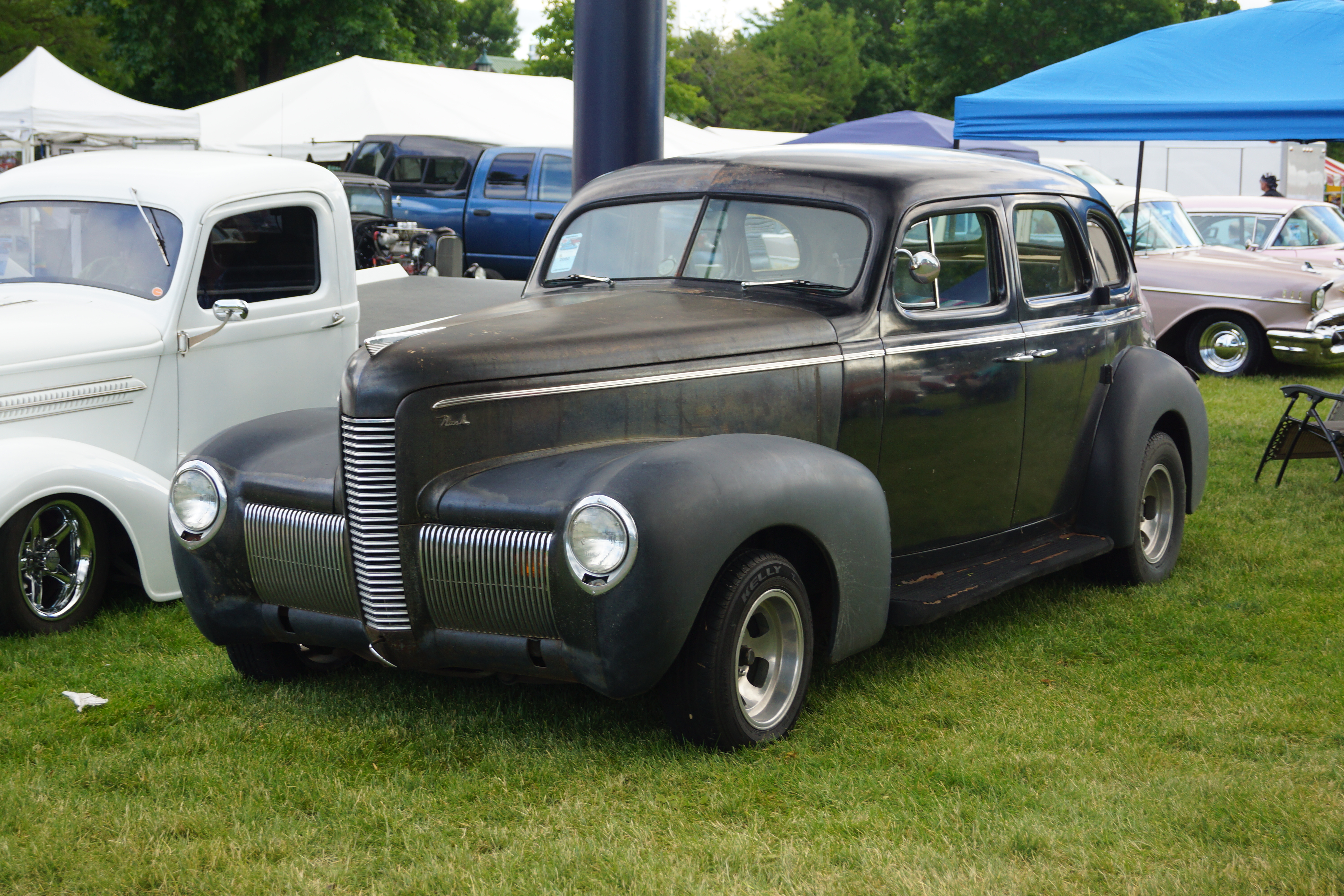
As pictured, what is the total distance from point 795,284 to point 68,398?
305cm

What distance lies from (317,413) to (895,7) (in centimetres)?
7105

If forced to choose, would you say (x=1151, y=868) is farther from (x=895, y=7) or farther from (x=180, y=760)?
(x=895, y=7)

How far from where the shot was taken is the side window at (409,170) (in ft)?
57.5

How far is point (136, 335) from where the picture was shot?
5.54 m

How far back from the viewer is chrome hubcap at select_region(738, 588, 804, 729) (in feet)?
13.4

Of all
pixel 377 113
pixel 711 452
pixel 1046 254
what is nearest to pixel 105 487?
pixel 711 452

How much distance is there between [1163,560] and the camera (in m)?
6.18

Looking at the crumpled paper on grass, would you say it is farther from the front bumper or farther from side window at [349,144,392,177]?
side window at [349,144,392,177]

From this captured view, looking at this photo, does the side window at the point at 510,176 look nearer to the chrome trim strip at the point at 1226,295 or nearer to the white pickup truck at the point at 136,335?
the chrome trim strip at the point at 1226,295

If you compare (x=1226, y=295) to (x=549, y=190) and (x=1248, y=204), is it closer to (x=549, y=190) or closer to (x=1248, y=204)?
(x=1248, y=204)

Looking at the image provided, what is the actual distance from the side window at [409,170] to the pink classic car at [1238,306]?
9102 millimetres

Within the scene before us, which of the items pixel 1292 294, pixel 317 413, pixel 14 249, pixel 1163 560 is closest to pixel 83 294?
pixel 14 249

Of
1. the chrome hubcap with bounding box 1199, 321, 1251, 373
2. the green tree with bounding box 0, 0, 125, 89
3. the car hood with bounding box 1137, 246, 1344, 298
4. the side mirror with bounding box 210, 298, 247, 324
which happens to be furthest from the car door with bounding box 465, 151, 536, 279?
the green tree with bounding box 0, 0, 125, 89

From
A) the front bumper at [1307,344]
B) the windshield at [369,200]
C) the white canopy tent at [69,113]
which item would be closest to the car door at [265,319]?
the windshield at [369,200]
